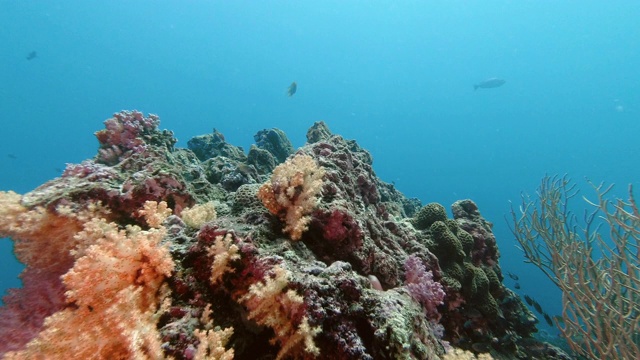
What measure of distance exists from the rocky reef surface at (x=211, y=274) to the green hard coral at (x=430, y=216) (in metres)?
1.64

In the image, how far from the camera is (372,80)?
15112cm

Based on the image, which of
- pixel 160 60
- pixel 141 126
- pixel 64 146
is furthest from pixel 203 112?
pixel 141 126

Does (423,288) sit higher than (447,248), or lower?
lower

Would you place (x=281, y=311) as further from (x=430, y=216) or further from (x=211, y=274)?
(x=430, y=216)

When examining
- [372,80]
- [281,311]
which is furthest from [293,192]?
[372,80]

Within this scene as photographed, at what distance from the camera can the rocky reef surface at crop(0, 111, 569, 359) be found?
89.3 inches

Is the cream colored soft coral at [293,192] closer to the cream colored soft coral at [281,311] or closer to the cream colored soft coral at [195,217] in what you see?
the cream colored soft coral at [195,217]

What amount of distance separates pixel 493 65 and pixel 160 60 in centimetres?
13648

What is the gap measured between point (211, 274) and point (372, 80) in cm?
15731

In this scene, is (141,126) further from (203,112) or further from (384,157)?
(203,112)

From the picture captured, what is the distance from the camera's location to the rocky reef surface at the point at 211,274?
227cm

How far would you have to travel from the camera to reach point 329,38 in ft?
452

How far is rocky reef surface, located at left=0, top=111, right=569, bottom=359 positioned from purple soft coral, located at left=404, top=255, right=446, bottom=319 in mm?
19

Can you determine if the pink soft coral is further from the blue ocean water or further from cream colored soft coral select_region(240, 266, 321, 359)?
the blue ocean water
